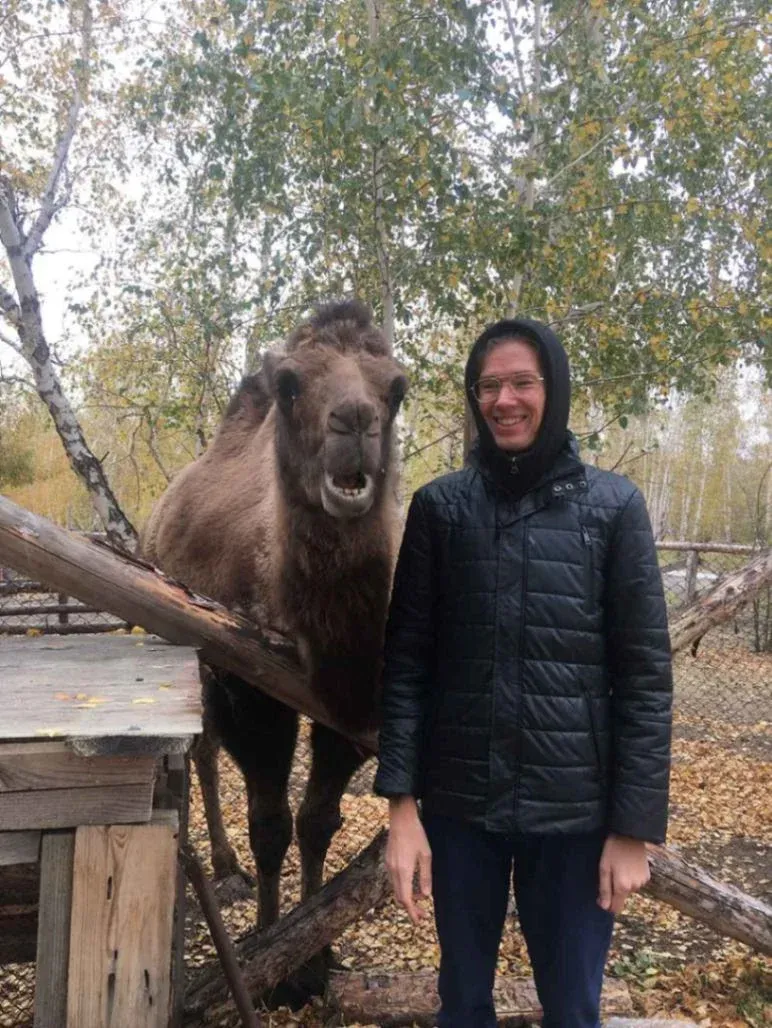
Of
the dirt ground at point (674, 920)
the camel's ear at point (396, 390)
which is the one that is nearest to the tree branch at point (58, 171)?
the dirt ground at point (674, 920)

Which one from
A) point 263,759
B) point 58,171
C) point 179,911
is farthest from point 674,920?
point 58,171

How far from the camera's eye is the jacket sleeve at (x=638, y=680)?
2332 mm

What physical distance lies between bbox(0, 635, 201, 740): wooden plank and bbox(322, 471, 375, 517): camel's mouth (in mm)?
757

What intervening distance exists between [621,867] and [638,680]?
0.52 meters

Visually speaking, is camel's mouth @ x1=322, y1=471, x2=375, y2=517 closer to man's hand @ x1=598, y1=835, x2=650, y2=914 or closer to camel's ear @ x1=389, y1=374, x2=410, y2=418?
camel's ear @ x1=389, y1=374, x2=410, y2=418

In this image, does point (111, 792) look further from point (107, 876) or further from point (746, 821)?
point (746, 821)

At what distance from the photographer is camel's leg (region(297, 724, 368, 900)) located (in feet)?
13.8

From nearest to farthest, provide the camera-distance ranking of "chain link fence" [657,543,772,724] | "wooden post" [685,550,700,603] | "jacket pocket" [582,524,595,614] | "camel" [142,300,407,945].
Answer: "jacket pocket" [582,524,595,614] < "camel" [142,300,407,945] < "wooden post" [685,550,700,603] < "chain link fence" [657,543,772,724]


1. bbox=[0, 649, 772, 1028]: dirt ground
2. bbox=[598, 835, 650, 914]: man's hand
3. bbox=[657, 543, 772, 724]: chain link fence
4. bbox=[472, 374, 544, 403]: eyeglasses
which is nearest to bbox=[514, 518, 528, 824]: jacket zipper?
bbox=[598, 835, 650, 914]: man's hand

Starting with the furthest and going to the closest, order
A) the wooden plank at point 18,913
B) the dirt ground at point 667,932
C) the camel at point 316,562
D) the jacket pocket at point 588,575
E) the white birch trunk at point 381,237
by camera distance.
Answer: the white birch trunk at point 381,237, the dirt ground at point 667,932, the camel at point 316,562, the wooden plank at point 18,913, the jacket pocket at point 588,575

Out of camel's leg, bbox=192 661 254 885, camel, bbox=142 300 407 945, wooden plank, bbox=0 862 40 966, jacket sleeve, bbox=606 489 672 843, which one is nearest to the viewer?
jacket sleeve, bbox=606 489 672 843

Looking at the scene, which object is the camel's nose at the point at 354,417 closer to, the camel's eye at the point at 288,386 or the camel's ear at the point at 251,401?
the camel's eye at the point at 288,386

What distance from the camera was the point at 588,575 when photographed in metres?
2.47

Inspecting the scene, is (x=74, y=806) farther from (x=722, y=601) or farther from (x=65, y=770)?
(x=722, y=601)
